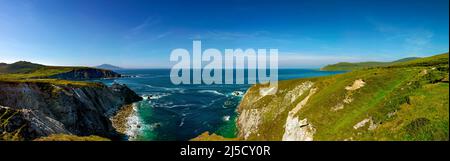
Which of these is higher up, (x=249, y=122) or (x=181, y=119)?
(x=249, y=122)

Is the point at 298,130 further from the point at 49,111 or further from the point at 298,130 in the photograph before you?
the point at 49,111

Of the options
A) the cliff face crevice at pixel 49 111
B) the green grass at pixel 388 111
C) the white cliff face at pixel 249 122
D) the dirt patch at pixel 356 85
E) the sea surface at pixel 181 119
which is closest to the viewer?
the green grass at pixel 388 111

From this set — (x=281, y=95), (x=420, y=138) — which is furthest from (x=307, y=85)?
(x=420, y=138)

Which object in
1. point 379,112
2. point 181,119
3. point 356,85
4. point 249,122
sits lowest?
point 181,119

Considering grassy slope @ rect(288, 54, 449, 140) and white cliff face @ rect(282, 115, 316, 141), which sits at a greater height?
grassy slope @ rect(288, 54, 449, 140)

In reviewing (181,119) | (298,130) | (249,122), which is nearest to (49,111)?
(181,119)

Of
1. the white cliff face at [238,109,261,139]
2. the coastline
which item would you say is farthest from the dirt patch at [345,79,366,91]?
the coastline

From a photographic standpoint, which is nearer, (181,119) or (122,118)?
(122,118)

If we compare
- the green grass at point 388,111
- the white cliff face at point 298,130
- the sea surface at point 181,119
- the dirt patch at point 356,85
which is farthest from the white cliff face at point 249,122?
the dirt patch at point 356,85

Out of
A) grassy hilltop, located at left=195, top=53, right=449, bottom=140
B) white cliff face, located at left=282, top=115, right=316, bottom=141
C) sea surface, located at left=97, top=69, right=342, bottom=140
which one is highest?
grassy hilltop, located at left=195, top=53, right=449, bottom=140

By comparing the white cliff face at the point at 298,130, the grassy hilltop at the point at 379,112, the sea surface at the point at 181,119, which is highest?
the grassy hilltop at the point at 379,112

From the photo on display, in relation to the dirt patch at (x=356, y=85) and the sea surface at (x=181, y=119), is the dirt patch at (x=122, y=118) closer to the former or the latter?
the sea surface at (x=181, y=119)

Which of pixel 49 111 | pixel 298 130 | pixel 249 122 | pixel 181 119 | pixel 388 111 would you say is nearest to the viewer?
pixel 388 111

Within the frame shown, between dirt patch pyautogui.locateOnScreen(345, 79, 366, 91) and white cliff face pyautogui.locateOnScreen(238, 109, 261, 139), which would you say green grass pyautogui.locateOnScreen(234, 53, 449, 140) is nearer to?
dirt patch pyautogui.locateOnScreen(345, 79, 366, 91)
